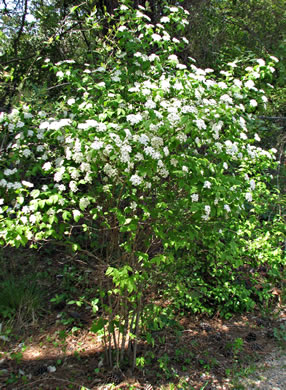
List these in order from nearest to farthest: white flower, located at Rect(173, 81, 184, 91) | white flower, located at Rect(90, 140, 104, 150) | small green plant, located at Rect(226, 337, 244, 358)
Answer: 1. white flower, located at Rect(90, 140, 104, 150)
2. white flower, located at Rect(173, 81, 184, 91)
3. small green plant, located at Rect(226, 337, 244, 358)

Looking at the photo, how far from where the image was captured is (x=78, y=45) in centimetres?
480

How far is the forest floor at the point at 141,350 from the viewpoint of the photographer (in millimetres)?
2854

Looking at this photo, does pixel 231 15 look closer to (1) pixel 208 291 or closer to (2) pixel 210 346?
(1) pixel 208 291

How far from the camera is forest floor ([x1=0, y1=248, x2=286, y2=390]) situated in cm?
285

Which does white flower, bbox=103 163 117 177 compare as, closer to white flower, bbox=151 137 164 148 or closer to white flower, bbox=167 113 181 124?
white flower, bbox=151 137 164 148

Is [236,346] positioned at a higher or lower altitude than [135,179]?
lower

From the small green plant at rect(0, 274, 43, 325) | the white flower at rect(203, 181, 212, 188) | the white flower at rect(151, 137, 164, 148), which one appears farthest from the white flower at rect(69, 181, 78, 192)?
the small green plant at rect(0, 274, 43, 325)

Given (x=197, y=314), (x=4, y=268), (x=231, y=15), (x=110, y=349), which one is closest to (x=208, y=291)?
(x=197, y=314)

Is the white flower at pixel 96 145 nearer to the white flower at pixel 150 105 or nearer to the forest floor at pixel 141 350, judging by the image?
the white flower at pixel 150 105

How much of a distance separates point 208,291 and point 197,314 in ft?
0.95

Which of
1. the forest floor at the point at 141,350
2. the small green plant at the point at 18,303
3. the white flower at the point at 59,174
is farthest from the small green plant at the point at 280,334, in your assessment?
the white flower at the point at 59,174

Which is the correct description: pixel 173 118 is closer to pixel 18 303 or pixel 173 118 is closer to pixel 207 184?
pixel 207 184

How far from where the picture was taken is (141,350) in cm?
319

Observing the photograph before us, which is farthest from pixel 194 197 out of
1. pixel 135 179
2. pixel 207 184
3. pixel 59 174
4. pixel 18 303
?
pixel 18 303
